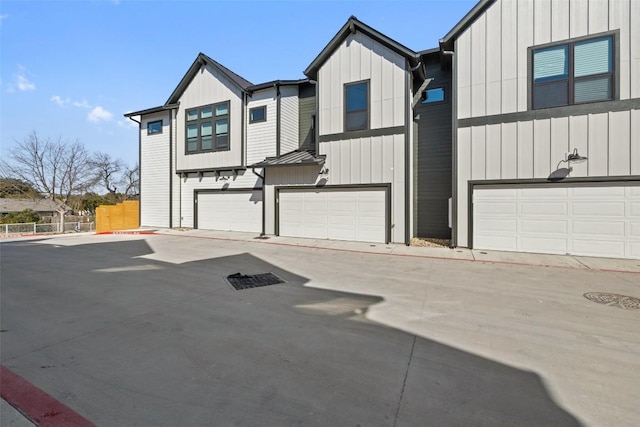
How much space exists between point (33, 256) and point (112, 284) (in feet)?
19.4

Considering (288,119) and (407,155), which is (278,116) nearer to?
(288,119)

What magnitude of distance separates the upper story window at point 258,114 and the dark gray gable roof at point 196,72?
1039 mm

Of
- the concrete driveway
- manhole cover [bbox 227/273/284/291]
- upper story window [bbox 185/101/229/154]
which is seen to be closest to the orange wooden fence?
upper story window [bbox 185/101/229/154]

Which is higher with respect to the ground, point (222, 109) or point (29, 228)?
point (222, 109)

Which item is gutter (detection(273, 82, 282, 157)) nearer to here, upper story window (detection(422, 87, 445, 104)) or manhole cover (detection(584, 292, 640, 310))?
upper story window (detection(422, 87, 445, 104))

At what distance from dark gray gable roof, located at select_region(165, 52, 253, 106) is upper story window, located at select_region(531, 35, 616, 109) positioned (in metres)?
11.8

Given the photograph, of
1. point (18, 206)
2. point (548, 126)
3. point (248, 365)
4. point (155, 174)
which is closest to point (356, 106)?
point (548, 126)

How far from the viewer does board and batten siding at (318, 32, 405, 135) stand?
11047 mm

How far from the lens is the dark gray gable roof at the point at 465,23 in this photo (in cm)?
974

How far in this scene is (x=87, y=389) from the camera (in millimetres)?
2689

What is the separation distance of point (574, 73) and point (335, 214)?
8556mm

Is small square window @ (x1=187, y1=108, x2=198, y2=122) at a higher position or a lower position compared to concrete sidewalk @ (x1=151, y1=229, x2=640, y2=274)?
higher

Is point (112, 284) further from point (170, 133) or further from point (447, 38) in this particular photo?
point (170, 133)

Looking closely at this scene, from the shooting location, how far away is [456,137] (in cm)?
1017
